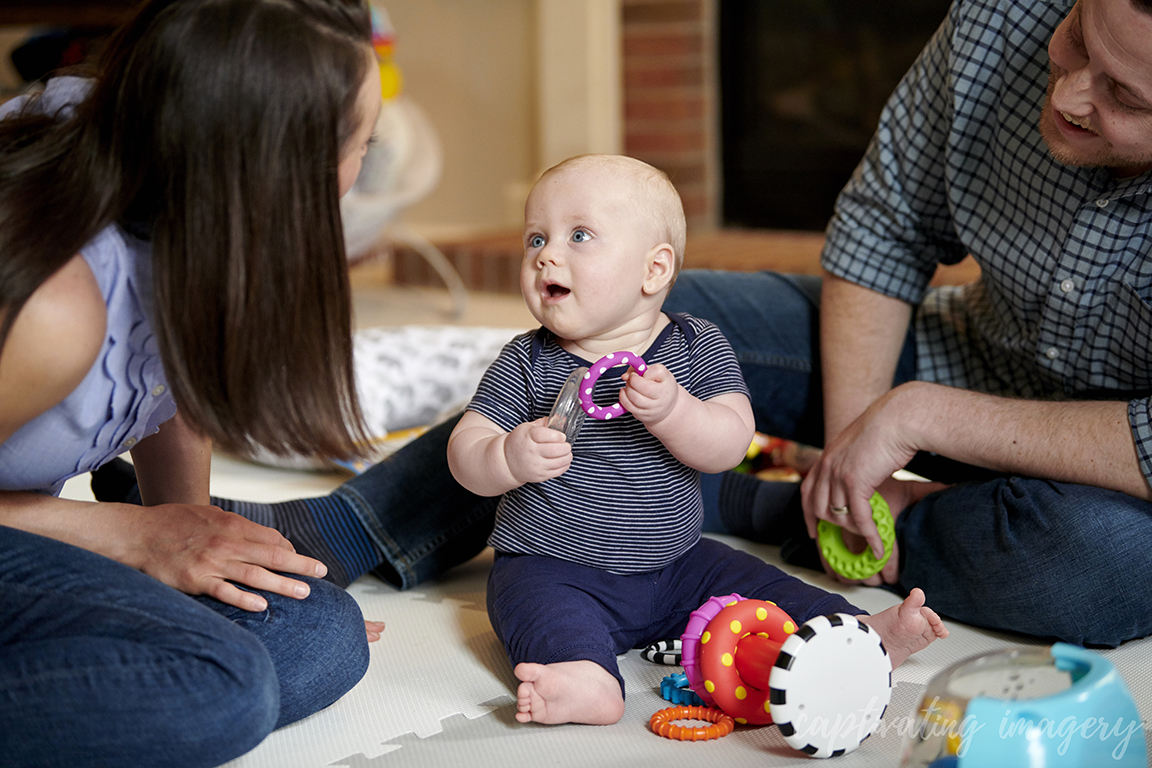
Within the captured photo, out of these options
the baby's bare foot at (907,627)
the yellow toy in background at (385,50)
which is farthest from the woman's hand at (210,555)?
the yellow toy in background at (385,50)

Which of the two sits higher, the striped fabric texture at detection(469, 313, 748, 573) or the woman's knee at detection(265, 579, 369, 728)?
the striped fabric texture at detection(469, 313, 748, 573)

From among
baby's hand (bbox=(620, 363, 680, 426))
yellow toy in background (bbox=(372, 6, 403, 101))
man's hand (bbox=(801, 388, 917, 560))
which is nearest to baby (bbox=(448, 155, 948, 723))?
baby's hand (bbox=(620, 363, 680, 426))

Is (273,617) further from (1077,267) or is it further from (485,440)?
(1077,267)

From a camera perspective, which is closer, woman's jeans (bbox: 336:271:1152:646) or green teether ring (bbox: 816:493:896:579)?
woman's jeans (bbox: 336:271:1152:646)

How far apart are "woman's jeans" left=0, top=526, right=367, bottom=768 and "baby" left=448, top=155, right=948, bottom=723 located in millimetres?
231

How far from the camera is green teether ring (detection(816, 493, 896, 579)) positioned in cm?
106

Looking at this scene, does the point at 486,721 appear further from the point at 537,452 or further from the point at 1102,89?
the point at 1102,89

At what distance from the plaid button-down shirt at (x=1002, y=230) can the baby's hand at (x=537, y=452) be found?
483 mm

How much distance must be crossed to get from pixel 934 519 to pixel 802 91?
2.12 metres

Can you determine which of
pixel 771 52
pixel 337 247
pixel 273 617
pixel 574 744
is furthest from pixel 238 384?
pixel 771 52

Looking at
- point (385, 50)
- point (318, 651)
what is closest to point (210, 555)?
point (318, 651)

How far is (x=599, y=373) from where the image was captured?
0.90 meters

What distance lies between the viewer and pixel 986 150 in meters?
1.09

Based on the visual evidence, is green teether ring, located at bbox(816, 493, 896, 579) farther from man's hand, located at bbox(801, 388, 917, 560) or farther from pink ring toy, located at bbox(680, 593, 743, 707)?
pink ring toy, located at bbox(680, 593, 743, 707)
